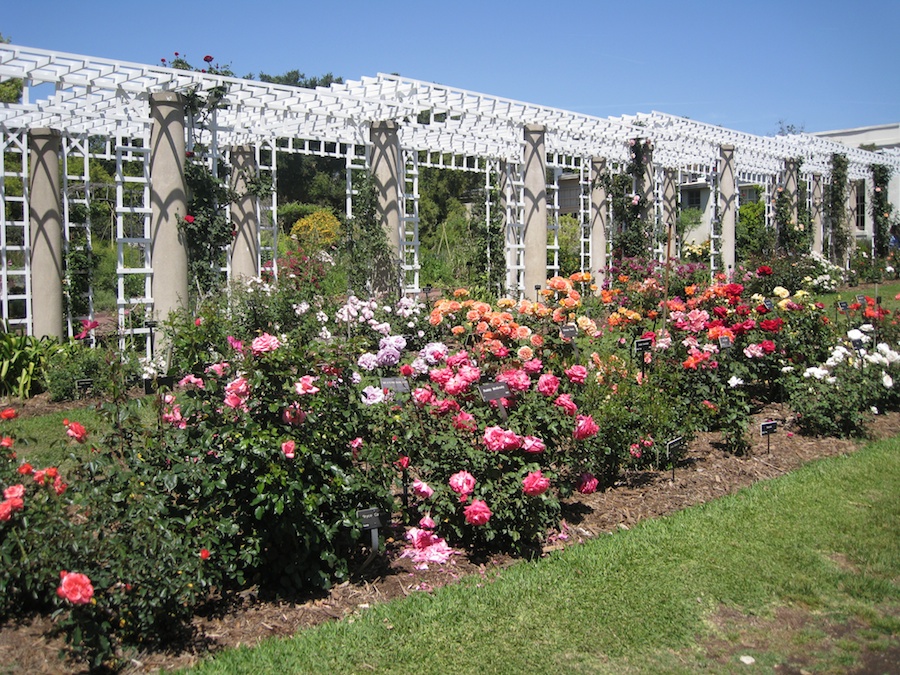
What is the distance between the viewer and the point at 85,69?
883 centimetres

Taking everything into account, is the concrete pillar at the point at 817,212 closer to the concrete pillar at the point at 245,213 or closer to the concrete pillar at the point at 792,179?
the concrete pillar at the point at 792,179

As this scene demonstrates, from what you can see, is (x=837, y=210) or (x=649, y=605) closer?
(x=649, y=605)

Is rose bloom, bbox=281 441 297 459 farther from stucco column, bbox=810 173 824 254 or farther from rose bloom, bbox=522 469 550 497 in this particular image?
stucco column, bbox=810 173 824 254

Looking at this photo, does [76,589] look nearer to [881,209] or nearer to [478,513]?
[478,513]

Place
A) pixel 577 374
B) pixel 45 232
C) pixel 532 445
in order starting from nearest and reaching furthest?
pixel 532 445
pixel 577 374
pixel 45 232

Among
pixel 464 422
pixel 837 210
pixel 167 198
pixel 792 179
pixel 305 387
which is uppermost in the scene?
pixel 792 179

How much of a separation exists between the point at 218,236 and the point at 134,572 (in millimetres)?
6884

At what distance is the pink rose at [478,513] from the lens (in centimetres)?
399

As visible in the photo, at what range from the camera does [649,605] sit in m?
3.74

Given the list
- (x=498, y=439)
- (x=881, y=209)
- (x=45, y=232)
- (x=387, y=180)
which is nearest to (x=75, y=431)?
(x=498, y=439)

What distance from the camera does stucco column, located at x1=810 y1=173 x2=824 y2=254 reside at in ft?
76.3

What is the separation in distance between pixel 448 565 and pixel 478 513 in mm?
395

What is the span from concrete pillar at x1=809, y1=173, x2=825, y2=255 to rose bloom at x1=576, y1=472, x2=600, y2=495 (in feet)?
68.5

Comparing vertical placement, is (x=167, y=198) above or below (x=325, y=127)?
below
